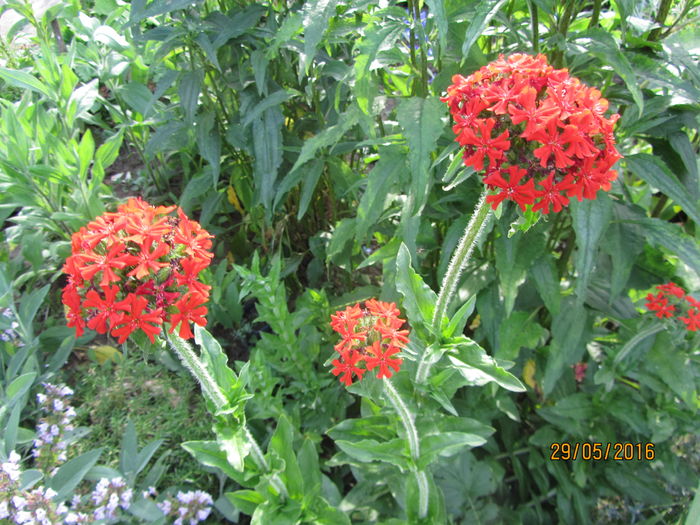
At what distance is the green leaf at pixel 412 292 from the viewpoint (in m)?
1.71

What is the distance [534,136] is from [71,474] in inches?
83.9

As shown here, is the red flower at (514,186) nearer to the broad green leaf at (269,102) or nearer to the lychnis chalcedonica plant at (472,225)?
the lychnis chalcedonica plant at (472,225)

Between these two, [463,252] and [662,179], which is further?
[662,179]

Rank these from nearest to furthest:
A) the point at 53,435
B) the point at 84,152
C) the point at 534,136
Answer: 1. the point at 534,136
2. the point at 53,435
3. the point at 84,152

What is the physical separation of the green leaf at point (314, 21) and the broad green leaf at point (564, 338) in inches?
58.7

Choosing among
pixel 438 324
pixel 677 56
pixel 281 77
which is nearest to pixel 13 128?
pixel 281 77

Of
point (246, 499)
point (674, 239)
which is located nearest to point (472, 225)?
point (674, 239)

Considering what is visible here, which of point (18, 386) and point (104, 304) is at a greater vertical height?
point (104, 304)

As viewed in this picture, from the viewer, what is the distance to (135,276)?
53.6 inches

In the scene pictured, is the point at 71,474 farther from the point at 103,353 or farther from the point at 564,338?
the point at 564,338

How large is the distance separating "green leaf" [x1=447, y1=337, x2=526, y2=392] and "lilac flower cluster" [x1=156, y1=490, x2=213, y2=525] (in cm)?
125

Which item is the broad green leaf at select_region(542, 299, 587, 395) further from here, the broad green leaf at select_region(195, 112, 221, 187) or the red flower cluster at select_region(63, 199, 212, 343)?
the broad green leaf at select_region(195, 112, 221, 187)

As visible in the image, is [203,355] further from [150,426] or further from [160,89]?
[160,89]
